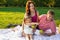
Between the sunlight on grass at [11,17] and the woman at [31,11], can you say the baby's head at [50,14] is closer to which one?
the woman at [31,11]

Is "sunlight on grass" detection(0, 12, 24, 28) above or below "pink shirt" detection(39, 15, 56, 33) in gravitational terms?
below

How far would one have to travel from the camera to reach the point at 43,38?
4816 mm

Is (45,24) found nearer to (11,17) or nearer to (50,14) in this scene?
(50,14)

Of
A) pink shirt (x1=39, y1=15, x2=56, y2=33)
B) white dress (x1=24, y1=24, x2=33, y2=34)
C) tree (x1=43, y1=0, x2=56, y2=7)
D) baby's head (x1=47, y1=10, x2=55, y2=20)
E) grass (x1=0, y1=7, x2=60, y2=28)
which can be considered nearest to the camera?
white dress (x1=24, y1=24, x2=33, y2=34)

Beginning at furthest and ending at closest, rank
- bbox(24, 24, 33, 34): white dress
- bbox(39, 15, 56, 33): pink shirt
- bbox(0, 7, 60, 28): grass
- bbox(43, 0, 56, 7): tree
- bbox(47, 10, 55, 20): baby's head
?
bbox(43, 0, 56, 7): tree
bbox(0, 7, 60, 28): grass
bbox(39, 15, 56, 33): pink shirt
bbox(47, 10, 55, 20): baby's head
bbox(24, 24, 33, 34): white dress

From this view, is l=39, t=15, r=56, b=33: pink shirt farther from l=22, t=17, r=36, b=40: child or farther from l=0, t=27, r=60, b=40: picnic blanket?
l=22, t=17, r=36, b=40: child

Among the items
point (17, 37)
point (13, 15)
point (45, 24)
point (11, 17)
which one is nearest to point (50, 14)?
point (45, 24)

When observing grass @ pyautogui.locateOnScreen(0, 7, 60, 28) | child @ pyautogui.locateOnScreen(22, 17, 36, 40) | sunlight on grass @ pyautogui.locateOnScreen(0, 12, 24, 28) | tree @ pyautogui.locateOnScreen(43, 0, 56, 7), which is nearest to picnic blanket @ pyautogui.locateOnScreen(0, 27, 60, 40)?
child @ pyautogui.locateOnScreen(22, 17, 36, 40)

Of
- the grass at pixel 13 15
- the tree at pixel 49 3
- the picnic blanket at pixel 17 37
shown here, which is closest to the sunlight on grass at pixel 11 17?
the grass at pixel 13 15

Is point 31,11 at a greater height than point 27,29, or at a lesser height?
greater

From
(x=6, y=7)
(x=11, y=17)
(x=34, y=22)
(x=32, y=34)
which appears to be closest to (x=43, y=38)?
(x=32, y=34)

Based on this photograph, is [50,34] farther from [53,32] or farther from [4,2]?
[4,2]

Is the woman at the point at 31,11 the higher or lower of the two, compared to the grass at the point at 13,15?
higher

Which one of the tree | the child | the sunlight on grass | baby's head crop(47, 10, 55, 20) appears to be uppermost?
baby's head crop(47, 10, 55, 20)
